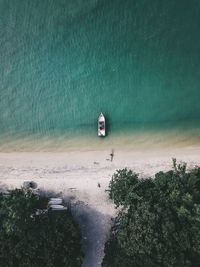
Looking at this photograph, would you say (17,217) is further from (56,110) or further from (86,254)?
(56,110)

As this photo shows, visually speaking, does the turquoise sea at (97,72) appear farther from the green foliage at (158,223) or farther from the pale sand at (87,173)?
the green foliage at (158,223)

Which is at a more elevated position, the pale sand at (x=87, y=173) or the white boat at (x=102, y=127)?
the white boat at (x=102, y=127)

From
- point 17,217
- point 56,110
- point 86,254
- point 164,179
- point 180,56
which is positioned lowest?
point 86,254

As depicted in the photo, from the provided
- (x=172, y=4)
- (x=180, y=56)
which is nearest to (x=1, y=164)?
(x=180, y=56)

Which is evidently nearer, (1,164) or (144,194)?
(144,194)

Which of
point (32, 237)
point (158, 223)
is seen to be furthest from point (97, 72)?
point (32, 237)

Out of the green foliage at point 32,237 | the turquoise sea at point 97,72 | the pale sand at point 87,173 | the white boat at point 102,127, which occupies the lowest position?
the green foliage at point 32,237

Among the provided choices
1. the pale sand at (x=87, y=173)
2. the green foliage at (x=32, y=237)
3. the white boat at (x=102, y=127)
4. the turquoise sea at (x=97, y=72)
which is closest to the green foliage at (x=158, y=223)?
the pale sand at (x=87, y=173)

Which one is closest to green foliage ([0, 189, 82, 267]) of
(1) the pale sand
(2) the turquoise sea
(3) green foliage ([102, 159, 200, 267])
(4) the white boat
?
(1) the pale sand
